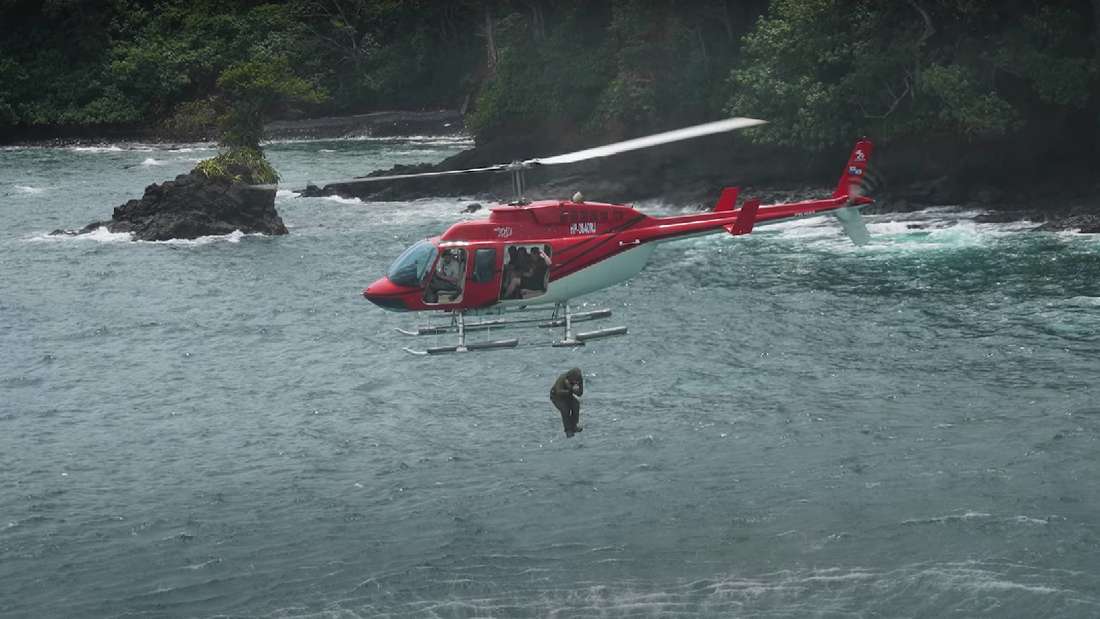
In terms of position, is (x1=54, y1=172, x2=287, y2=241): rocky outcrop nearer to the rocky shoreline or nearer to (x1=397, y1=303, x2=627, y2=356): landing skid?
the rocky shoreline

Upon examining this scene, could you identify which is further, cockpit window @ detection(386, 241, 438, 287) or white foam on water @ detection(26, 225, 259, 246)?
white foam on water @ detection(26, 225, 259, 246)

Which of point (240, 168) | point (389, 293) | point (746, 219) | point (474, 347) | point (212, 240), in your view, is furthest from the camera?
point (240, 168)

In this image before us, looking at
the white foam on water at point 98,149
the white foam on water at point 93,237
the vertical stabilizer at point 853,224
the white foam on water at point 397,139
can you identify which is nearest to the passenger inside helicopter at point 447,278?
the vertical stabilizer at point 853,224

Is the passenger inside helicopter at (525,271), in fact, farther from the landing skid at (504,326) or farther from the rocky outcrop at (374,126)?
the rocky outcrop at (374,126)

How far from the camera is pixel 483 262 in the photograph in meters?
35.2

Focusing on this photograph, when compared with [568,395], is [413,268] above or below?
above

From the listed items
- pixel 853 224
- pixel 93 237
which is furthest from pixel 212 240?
pixel 853 224

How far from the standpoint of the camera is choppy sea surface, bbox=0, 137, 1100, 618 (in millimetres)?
31188

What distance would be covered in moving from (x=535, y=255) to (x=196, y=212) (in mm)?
38127

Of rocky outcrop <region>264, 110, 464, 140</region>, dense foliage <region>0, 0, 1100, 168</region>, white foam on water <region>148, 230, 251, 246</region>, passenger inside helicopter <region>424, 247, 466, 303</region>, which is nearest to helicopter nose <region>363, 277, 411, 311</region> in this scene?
passenger inside helicopter <region>424, 247, 466, 303</region>

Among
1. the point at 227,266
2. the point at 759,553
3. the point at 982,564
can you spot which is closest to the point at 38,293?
the point at 227,266

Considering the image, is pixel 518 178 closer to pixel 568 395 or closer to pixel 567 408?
pixel 568 395

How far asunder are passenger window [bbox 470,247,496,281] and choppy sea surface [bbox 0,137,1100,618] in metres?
5.32

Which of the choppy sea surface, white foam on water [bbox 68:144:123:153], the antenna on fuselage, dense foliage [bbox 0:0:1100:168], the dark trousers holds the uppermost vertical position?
dense foliage [bbox 0:0:1100:168]
